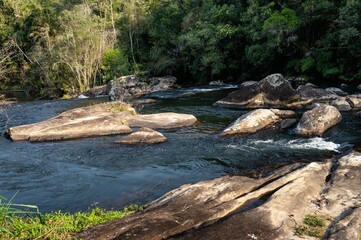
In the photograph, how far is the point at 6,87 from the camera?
44.9 metres

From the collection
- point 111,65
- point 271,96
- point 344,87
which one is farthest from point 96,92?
point 344,87

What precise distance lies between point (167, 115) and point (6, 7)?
40.1 metres

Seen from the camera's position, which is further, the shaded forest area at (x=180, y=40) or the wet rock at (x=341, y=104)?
the shaded forest area at (x=180, y=40)

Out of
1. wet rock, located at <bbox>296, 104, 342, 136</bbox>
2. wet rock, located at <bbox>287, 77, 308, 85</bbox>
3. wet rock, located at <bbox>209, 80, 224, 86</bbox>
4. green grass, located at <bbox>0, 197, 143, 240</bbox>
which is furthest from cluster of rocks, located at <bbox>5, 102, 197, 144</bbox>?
wet rock, located at <bbox>209, 80, 224, 86</bbox>

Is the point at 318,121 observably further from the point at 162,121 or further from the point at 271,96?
the point at 162,121

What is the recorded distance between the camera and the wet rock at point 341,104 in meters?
16.4

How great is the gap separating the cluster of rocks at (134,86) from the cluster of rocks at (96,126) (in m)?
13.1

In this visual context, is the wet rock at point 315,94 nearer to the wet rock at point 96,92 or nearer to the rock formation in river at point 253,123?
the rock formation in river at point 253,123

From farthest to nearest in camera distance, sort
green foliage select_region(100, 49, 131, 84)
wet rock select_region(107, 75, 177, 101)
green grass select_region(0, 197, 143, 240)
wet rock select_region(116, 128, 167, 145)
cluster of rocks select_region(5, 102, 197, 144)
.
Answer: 1. green foliage select_region(100, 49, 131, 84)
2. wet rock select_region(107, 75, 177, 101)
3. cluster of rocks select_region(5, 102, 197, 144)
4. wet rock select_region(116, 128, 167, 145)
5. green grass select_region(0, 197, 143, 240)

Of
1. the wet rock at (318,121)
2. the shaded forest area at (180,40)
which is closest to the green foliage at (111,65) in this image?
the shaded forest area at (180,40)

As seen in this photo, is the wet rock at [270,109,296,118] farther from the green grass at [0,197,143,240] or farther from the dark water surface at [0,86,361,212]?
the green grass at [0,197,143,240]

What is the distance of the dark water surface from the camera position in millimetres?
8617

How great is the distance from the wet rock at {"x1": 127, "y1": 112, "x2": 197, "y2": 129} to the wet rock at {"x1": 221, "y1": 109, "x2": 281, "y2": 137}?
2608 millimetres

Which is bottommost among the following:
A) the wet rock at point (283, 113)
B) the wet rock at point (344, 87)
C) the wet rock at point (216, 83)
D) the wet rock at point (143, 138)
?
the wet rock at point (216, 83)
